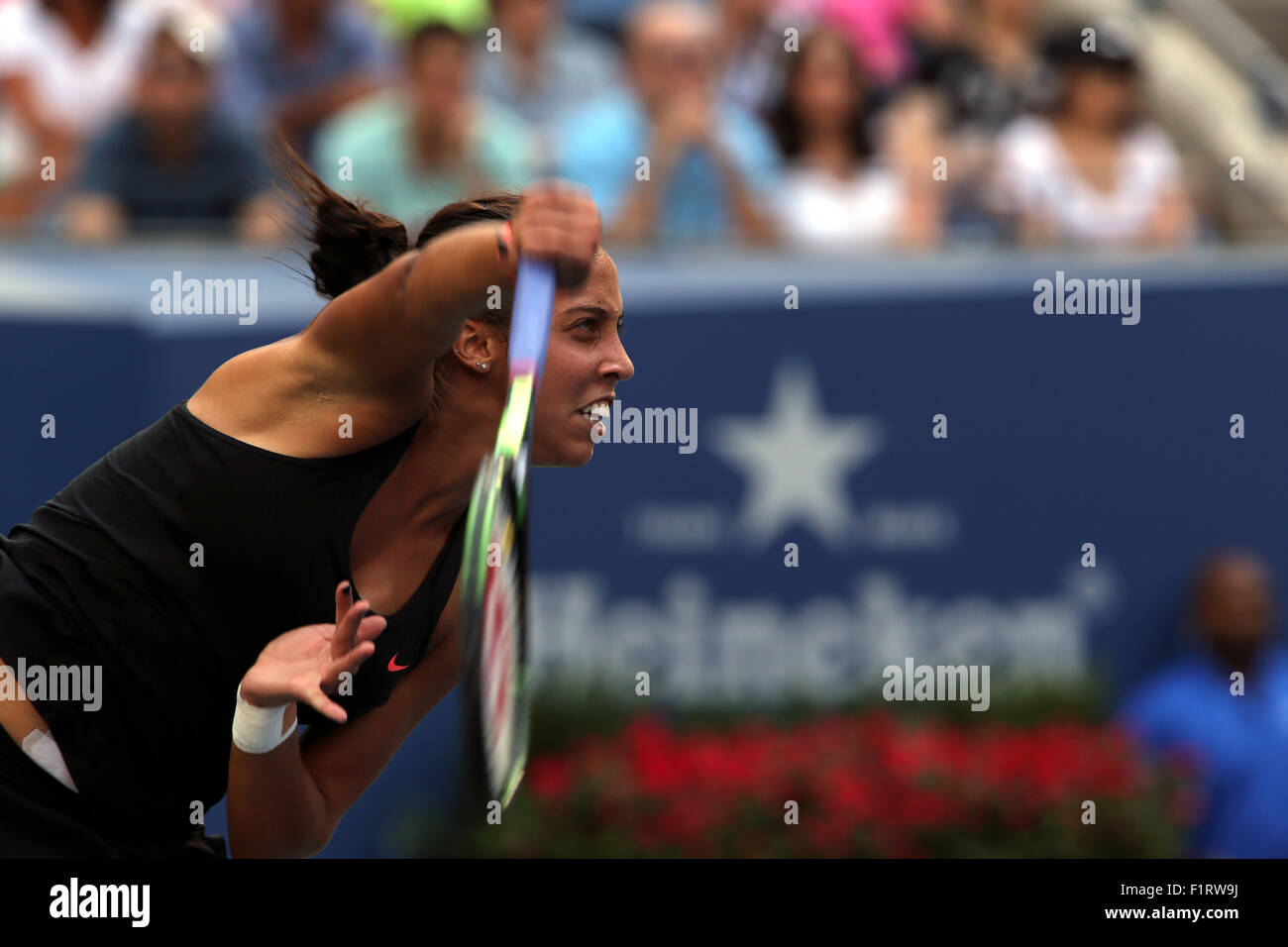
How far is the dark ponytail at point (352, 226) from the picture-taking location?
8.98 ft

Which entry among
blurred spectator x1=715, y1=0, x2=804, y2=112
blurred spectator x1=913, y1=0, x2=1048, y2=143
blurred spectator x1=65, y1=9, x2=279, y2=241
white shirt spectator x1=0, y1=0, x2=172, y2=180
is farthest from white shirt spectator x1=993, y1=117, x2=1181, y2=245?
white shirt spectator x1=0, y1=0, x2=172, y2=180

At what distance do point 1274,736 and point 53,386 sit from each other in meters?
3.84

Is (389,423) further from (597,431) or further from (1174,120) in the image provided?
(1174,120)

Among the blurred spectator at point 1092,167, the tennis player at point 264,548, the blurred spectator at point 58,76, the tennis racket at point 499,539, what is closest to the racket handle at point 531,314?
the tennis racket at point 499,539

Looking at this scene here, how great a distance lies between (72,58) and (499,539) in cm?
431

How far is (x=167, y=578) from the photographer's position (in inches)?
104

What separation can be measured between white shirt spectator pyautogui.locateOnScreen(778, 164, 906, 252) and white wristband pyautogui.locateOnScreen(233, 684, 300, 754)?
3805 mm

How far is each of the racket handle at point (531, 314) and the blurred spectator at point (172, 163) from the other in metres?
3.71

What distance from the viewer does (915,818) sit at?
5617mm
